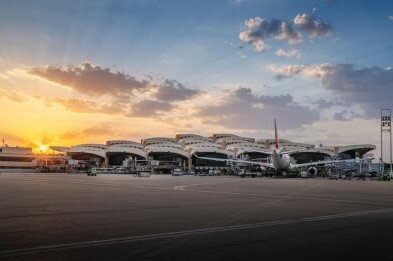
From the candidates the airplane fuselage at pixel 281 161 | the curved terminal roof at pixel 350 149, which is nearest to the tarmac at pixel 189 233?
the airplane fuselage at pixel 281 161

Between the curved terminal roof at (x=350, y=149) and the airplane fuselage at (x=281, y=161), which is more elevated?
the curved terminal roof at (x=350, y=149)

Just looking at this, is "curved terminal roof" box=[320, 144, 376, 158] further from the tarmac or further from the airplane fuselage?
the tarmac

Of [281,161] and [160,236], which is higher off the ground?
[281,161]

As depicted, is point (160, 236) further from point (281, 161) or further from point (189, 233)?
point (281, 161)

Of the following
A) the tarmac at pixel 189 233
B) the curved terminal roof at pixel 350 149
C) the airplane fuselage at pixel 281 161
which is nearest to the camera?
the tarmac at pixel 189 233

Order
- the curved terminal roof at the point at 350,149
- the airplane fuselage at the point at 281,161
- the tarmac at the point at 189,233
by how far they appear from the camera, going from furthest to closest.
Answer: the curved terminal roof at the point at 350,149, the airplane fuselage at the point at 281,161, the tarmac at the point at 189,233

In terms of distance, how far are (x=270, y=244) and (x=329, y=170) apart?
12017cm

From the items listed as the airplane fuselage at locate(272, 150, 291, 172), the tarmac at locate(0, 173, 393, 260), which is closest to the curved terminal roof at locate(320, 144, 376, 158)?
the airplane fuselage at locate(272, 150, 291, 172)

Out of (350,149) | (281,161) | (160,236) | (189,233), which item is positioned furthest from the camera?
(350,149)

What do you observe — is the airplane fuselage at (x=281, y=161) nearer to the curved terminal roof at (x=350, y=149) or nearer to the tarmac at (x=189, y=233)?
the tarmac at (x=189, y=233)

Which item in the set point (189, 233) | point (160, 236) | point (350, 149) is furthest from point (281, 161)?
point (350, 149)

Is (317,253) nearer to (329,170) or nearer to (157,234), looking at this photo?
(157,234)

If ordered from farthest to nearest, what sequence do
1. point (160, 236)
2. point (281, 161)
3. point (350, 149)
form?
point (350, 149) < point (281, 161) < point (160, 236)

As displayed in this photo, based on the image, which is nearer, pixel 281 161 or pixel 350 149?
pixel 281 161
